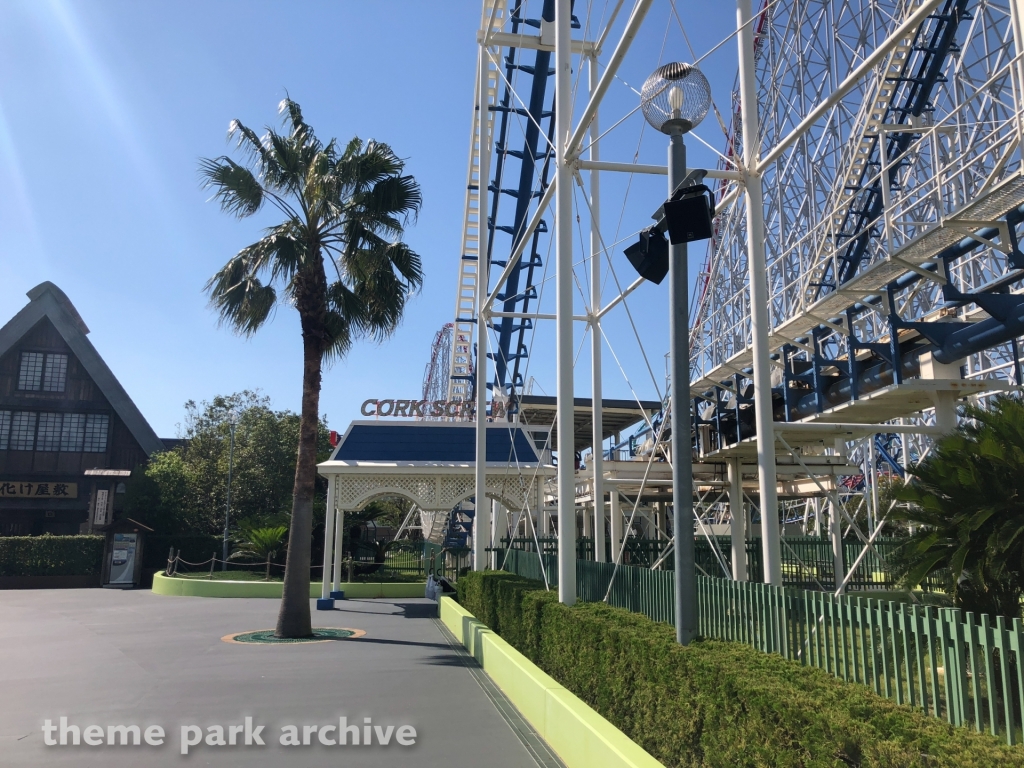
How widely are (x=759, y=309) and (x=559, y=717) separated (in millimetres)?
3780

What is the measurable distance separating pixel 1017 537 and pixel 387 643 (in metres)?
9.60

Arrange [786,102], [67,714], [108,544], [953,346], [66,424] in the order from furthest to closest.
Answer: [66,424] → [108,544] → [786,102] → [953,346] → [67,714]

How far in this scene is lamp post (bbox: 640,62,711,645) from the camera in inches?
210

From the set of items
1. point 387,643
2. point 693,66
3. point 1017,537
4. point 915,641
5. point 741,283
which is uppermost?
point 741,283

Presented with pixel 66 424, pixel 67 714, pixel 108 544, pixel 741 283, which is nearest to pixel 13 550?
pixel 108 544

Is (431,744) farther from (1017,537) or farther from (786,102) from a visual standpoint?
(786,102)

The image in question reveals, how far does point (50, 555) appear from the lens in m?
25.1

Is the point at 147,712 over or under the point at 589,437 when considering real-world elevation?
under

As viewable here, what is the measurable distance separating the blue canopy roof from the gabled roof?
15.5 meters

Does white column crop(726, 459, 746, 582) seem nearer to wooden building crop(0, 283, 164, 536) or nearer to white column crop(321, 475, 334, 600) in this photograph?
white column crop(321, 475, 334, 600)

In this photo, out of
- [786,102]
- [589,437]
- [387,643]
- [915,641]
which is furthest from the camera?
[589,437]

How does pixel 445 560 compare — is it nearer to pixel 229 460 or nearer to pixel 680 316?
pixel 229 460

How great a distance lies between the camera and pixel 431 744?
6652 mm

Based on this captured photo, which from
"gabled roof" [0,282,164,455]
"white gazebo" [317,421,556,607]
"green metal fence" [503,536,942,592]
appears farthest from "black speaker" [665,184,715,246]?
"gabled roof" [0,282,164,455]
